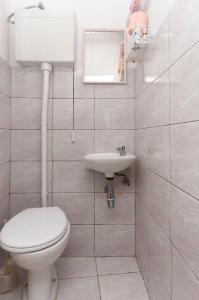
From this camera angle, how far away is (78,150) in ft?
5.61

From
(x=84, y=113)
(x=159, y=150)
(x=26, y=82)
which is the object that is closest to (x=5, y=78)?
(x=26, y=82)

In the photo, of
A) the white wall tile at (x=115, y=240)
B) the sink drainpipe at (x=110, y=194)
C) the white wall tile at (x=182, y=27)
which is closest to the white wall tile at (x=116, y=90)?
the sink drainpipe at (x=110, y=194)

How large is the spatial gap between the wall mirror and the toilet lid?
3.49ft

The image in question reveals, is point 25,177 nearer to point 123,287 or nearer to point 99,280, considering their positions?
point 99,280

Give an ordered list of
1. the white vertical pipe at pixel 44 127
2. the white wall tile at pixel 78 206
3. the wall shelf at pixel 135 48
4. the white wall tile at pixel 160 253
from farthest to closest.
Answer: the white wall tile at pixel 78 206, the white vertical pipe at pixel 44 127, the wall shelf at pixel 135 48, the white wall tile at pixel 160 253

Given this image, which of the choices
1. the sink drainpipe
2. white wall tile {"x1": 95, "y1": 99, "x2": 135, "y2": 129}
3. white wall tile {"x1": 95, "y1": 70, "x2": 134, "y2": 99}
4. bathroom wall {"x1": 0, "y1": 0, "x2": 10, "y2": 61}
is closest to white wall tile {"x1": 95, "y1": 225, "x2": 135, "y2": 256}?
the sink drainpipe

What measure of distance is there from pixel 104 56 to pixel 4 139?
1.02m

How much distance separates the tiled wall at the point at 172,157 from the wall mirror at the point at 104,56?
358 mm

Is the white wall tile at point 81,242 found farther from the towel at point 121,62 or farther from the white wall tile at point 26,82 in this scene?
the towel at point 121,62

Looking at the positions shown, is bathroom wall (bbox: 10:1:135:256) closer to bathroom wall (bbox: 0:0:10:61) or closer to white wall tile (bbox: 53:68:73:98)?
white wall tile (bbox: 53:68:73:98)

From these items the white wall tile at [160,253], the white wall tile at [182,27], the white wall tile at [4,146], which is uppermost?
the white wall tile at [182,27]

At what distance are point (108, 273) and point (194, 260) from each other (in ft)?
3.23

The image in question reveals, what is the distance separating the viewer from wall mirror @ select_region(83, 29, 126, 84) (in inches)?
67.2

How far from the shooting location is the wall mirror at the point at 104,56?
171 centimetres
